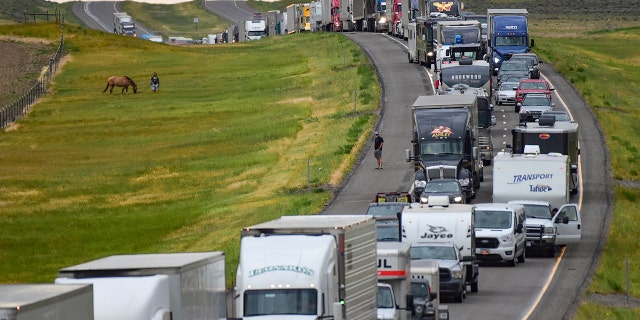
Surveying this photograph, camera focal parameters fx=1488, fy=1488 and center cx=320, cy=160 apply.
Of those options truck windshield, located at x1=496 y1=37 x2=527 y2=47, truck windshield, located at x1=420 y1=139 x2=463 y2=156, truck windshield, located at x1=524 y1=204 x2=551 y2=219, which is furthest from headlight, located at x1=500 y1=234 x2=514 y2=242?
truck windshield, located at x1=496 y1=37 x2=527 y2=47

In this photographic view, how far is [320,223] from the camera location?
2872 cm

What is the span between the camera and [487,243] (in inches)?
1751

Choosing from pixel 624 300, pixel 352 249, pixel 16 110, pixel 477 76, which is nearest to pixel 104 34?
pixel 16 110

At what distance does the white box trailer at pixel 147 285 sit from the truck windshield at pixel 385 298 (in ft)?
18.5

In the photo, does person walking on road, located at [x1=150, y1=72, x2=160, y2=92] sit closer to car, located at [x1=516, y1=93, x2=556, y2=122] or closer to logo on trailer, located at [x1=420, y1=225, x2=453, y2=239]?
car, located at [x1=516, y1=93, x2=556, y2=122]

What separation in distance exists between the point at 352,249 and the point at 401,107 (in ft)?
179

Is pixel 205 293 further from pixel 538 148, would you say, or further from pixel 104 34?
pixel 104 34

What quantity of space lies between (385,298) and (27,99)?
7826 centimetres

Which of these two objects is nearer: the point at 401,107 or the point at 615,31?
the point at 401,107

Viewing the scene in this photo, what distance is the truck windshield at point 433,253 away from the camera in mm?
38938

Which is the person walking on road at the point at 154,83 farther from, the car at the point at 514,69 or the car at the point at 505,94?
the car at the point at 505,94

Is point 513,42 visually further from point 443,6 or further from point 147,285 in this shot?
point 147,285

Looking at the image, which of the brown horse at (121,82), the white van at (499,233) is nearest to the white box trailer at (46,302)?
the white van at (499,233)

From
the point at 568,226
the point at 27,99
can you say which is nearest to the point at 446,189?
the point at 568,226
